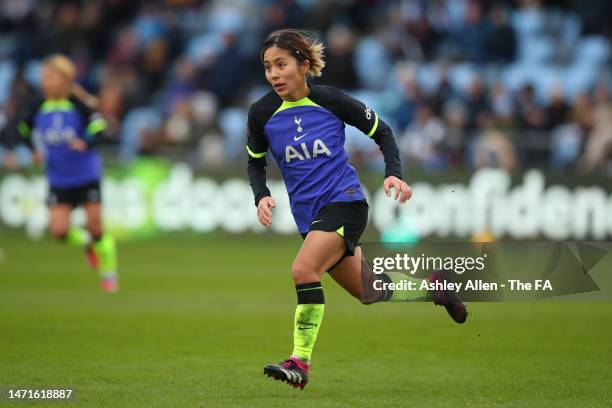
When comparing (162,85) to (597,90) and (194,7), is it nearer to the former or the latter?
(194,7)

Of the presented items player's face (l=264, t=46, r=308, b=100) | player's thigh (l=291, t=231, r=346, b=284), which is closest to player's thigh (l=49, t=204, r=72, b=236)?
player's face (l=264, t=46, r=308, b=100)

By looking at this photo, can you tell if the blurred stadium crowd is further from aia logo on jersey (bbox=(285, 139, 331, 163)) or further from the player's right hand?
the player's right hand

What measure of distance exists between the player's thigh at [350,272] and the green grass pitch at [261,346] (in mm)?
683

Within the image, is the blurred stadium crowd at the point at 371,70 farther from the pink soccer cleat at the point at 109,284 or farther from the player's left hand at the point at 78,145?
the player's left hand at the point at 78,145

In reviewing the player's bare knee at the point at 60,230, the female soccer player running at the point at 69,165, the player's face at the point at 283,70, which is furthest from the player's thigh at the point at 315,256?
the player's bare knee at the point at 60,230

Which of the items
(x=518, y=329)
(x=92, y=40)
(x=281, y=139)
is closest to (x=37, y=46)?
(x=92, y=40)

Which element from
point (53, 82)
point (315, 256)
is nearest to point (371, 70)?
point (53, 82)

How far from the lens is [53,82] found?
1377 cm

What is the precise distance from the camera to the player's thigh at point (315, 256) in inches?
293

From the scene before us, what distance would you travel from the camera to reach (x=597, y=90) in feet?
68.9

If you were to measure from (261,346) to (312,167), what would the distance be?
257 cm

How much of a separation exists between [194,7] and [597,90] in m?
8.99

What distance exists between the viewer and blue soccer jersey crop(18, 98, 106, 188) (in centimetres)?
1392

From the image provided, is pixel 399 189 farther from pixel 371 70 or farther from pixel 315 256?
pixel 371 70
